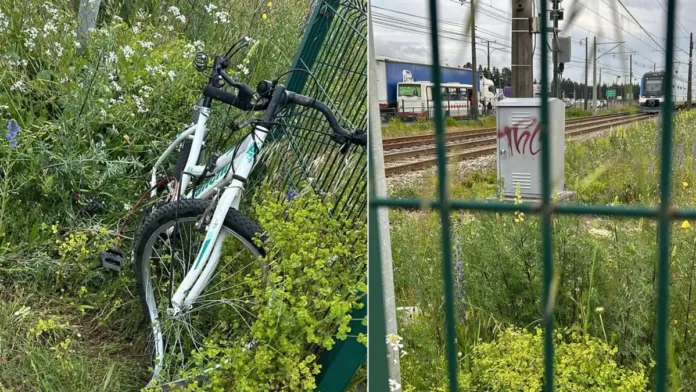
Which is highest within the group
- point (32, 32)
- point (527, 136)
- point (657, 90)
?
point (32, 32)

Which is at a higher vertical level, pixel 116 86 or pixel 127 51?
pixel 127 51

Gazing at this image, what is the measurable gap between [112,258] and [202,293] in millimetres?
610

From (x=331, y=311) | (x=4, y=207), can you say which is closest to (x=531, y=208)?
(x=331, y=311)

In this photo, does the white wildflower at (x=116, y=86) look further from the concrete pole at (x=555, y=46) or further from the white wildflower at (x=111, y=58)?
the concrete pole at (x=555, y=46)

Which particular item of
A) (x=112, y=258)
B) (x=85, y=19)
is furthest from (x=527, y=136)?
(x=85, y=19)

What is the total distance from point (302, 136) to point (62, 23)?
1.94m

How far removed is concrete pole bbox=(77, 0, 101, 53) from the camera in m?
4.12

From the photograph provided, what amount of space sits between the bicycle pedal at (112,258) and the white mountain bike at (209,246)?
184mm

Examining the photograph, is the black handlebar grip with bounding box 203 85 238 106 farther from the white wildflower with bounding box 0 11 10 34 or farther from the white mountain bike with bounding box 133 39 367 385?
the white wildflower with bounding box 0 11 10 34

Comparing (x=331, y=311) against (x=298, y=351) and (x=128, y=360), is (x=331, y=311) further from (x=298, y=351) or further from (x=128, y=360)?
(x=128, y=360)

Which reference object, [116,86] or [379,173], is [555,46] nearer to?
[379,173]

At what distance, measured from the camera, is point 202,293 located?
2.42m

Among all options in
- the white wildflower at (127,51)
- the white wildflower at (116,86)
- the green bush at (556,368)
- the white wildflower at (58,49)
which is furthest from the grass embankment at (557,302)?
the white wildflower at (58,49)

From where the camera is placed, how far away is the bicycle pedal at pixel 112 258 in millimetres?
2766
